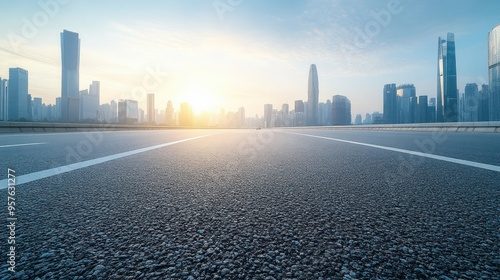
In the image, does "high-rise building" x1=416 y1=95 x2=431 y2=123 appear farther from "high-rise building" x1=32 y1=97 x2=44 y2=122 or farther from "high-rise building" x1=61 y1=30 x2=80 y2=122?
"high-rise building" x1=32 y1=97 x2=44 y2=122

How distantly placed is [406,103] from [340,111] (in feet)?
163

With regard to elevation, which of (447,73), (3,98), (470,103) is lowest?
(3,98)

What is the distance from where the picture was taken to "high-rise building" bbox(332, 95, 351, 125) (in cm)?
12616

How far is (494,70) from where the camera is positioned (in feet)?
326

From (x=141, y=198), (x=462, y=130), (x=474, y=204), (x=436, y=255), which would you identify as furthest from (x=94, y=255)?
(x=462, y=130)

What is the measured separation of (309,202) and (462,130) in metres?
18.8

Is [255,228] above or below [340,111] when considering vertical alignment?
below

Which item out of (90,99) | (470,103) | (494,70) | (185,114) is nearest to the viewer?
(494,70)

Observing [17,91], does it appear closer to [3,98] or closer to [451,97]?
[3,98]

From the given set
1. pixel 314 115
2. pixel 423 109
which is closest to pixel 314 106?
pixel 314 115

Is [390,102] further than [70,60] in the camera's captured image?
Yes

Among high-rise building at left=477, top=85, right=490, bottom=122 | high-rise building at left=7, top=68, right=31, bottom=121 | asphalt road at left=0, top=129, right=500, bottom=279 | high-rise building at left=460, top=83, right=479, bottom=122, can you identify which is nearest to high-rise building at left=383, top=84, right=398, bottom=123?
high-rise building at left=460, top=83, right=479, bottom=122

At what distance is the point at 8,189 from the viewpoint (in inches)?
80.9

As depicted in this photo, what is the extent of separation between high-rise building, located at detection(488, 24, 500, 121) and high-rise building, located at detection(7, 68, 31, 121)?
434 feet
